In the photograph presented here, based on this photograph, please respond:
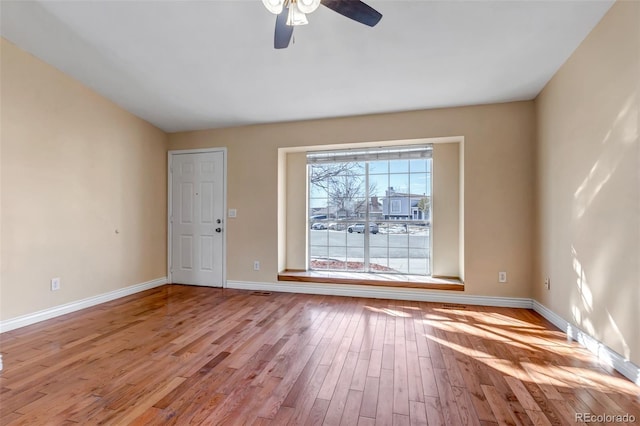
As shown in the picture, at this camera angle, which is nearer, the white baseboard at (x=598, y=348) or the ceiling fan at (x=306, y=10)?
the ceiling fan at (x=306, y=10)

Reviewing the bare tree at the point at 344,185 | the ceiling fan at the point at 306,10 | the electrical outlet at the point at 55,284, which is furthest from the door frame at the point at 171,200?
the ceiling fan at the point at 306,10

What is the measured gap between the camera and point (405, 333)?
8.98ft

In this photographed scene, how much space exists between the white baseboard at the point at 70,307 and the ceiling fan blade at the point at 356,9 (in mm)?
3963

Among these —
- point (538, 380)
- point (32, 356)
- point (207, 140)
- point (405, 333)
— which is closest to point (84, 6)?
point (207, 140)

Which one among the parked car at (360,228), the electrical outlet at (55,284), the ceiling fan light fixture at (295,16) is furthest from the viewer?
the parked car at (360,228)

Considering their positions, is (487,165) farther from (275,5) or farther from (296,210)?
(275,5)

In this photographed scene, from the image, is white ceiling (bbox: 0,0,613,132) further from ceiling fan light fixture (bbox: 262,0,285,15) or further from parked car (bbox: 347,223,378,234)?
parked car (bbox: 347,223,378,234)

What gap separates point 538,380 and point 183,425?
7.30 feet

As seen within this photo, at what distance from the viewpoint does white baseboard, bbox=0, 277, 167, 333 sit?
281 centimetres

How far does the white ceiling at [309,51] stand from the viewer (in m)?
2.32

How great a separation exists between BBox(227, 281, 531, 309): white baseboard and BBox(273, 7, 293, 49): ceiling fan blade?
9.94 feet

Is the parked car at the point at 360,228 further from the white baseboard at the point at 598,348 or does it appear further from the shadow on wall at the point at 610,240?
the shadow on wall at the point at 610,240

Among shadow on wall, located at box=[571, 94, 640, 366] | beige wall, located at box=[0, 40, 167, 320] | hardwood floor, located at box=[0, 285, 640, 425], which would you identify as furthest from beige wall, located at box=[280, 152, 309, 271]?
shadow on wall, located at box=[571, 94, 640, 366]

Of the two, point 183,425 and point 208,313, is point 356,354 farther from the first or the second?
point 208,313
